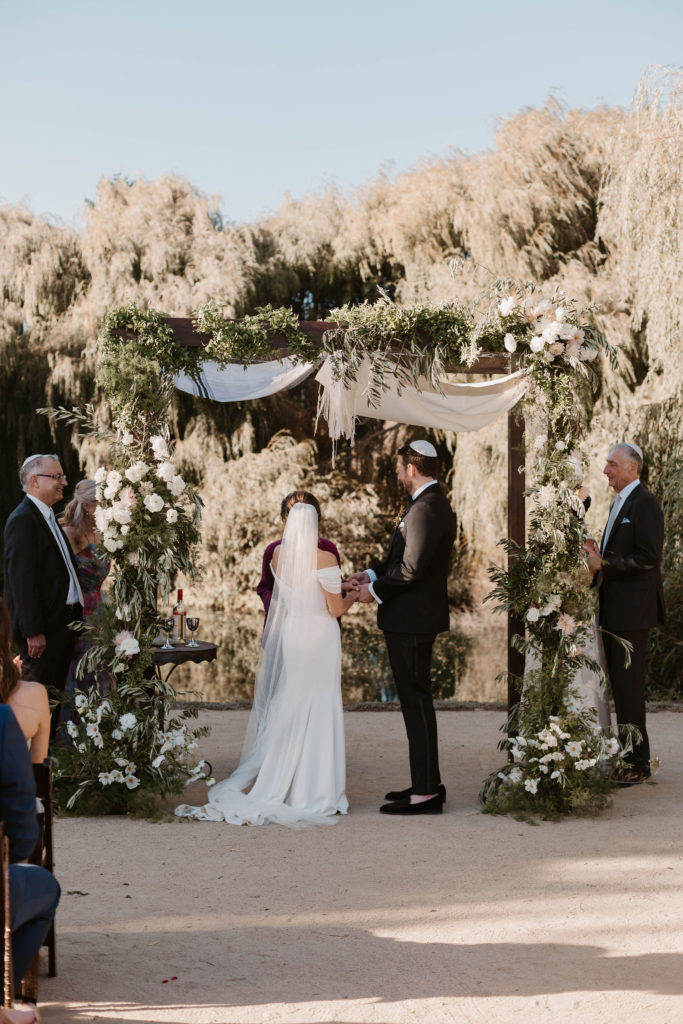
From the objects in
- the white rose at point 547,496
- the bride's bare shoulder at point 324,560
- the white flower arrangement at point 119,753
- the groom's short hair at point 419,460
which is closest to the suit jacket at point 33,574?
the white flower arrangement at point 119,753

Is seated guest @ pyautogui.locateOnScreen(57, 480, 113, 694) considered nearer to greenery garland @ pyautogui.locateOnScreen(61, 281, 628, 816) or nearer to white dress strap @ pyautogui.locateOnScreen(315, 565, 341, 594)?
greenery garland @ pyautogui.locateOnScreen(61, 281, 628, 816)

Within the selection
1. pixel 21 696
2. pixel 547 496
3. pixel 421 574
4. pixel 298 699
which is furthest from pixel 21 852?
pixel 547 496

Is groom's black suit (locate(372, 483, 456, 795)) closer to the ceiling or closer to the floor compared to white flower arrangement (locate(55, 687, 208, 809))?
closer to the ceiling

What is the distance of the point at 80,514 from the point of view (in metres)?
6.05

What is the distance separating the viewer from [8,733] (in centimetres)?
245

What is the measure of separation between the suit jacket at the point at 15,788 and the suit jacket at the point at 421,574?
117 inches

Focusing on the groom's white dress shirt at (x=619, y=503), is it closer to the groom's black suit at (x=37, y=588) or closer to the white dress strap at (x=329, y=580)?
the white dress strap at (x=329, y=580)

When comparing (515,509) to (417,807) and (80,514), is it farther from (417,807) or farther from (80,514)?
(80,514)

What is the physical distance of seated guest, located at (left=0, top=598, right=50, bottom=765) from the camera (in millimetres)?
2859

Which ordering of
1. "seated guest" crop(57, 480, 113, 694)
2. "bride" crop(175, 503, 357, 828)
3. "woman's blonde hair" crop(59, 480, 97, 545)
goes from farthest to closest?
"woman's blonde hair" crop(59, 480, 97, 545), "seated guest" crop(57, 480, 113, 694), "bride" crop(175, 503, 357, 828)

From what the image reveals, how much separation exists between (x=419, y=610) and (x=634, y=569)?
1.23 meters

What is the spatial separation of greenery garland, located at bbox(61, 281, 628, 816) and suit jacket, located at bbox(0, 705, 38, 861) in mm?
2665

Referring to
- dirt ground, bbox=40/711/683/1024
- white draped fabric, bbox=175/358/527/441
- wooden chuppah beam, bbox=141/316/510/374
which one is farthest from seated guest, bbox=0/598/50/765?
white draped fabric, bbox=175/358/527/441

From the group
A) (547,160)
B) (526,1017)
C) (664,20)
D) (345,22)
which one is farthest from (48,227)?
(526,1017)
